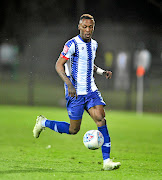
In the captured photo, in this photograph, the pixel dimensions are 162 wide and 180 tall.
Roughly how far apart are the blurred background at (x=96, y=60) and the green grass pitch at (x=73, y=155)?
8571mm

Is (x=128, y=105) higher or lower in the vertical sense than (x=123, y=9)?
lower

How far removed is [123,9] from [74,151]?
1850cm

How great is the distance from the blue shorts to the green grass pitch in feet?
2.48

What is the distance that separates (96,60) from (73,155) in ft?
43.3

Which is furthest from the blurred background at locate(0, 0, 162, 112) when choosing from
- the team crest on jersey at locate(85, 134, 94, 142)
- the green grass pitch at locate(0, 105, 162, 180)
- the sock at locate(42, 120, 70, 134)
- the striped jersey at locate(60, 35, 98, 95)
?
the team crest on jersey at locate(85, 134, 94, 142)

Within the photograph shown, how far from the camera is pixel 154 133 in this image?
12156 millimetres

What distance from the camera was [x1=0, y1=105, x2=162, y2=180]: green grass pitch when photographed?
5777 millimetres

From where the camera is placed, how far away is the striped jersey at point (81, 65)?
6339 mm

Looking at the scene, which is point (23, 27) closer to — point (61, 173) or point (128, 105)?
A: point (128, 105)

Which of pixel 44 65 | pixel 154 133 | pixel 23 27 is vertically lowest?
pixel 154 133

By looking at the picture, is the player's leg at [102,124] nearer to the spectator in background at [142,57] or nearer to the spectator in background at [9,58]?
the spectator in background at [142,57]

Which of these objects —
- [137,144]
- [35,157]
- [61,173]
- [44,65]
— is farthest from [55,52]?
[61,173]

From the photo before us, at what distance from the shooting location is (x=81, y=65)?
6.39 meters

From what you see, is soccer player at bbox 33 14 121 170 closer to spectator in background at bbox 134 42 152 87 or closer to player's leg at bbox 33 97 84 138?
player's leg at bbox 33 97 84 138
